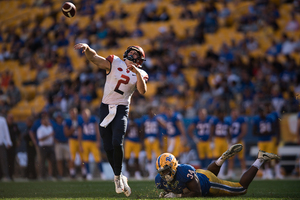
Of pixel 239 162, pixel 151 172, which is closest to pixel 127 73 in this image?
pixel 151 172

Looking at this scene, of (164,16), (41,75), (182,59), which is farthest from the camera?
(164,16)

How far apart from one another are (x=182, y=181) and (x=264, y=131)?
607 centimetres

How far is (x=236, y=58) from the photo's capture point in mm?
13852

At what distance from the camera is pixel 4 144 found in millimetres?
10891

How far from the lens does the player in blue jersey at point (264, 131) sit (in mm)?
10562

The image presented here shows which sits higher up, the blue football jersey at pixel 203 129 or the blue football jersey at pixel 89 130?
the blue football jersey at pixel 89 130

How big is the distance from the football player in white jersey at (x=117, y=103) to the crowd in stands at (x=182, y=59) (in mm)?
6512

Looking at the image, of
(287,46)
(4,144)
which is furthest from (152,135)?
(287,46)

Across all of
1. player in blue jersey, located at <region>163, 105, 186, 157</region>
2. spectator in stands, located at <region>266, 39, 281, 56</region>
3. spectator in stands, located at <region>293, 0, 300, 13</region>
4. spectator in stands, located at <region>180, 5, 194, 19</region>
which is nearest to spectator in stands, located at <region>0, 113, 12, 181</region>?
player in blue jersey, located at <region>163, 105, 186, 157</region>

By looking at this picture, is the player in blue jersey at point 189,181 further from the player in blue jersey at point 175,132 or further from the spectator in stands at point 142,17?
the spectator in stands at point 142,17

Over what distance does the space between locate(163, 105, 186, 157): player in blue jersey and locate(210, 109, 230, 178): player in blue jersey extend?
0.90 meters

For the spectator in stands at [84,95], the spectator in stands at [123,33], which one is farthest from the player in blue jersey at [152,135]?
the spectator in stands at [123,33]

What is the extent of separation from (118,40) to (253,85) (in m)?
6.88

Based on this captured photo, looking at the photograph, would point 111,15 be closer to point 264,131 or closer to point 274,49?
point 274,49
